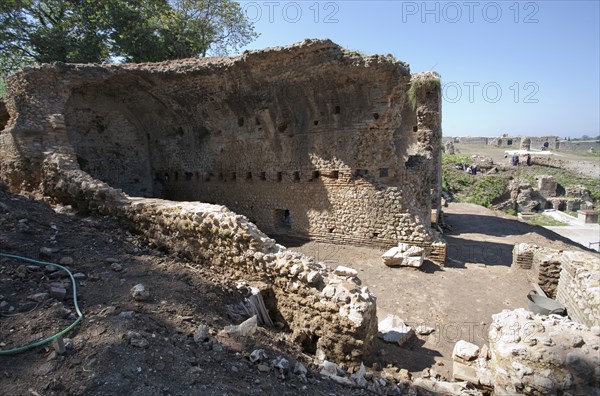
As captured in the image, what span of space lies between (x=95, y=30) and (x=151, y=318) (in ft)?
53.2

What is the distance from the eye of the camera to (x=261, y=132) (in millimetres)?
10117

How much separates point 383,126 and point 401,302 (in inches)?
180

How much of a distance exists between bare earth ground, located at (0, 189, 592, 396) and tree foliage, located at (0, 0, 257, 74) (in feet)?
36.4

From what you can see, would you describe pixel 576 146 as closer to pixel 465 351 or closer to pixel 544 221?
pixel 544 221

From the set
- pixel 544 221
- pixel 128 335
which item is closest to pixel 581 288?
pixel 128 335

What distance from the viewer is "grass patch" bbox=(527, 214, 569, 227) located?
17.6 metres

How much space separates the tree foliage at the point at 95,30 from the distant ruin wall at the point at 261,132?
482cm

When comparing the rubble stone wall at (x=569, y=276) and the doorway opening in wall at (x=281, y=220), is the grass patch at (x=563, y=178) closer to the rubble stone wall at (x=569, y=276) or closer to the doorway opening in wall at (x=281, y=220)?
the rubble stone wall at (x=569, y=276)

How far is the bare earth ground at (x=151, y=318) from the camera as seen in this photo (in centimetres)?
242

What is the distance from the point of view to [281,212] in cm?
1056

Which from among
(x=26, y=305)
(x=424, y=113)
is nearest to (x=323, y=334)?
(x=26, y=305)

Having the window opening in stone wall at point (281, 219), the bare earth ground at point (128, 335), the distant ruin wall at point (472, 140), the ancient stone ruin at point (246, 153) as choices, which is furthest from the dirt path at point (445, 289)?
the distant ruin wall at point (472, 140)

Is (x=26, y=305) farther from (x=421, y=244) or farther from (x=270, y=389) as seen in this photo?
(x=421, y=244)

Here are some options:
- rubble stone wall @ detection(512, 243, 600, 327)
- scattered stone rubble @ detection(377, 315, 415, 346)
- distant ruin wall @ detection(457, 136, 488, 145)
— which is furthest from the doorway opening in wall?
distant ruin wall @ detection(457, 136, 488, 145)
